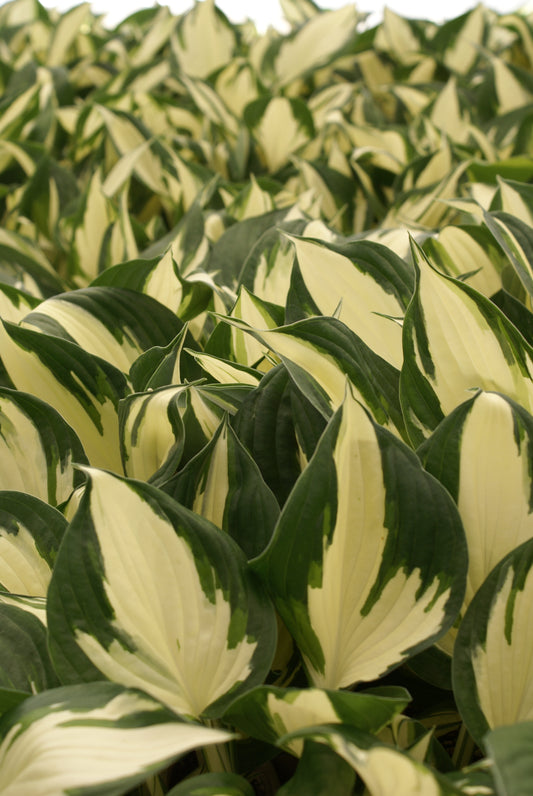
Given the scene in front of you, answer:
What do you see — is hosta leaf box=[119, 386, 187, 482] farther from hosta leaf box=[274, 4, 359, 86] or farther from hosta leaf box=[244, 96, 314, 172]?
hosta leaf box=[274, 4, 359, 86]

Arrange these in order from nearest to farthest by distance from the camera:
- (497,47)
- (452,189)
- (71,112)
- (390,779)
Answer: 1. (390,779)
2. (452,189)
3. (71,112)
4. (497,47)

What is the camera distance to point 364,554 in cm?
49

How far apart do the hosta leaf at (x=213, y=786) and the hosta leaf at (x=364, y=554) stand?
8 cm

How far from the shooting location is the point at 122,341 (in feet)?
2.63

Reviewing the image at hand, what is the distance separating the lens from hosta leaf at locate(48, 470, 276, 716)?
0.47 meters

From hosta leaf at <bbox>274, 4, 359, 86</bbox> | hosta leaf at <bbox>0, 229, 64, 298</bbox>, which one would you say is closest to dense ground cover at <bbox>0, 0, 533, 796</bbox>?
hosta leaf at <bbox>0, 229, 64, 298</bbox>

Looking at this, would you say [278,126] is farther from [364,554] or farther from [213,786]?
[213,786]

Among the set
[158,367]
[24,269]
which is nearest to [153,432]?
[158,367]

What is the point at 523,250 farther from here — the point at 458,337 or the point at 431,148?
the point at 431,148

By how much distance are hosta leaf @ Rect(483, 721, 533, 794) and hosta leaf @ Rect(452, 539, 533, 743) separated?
79 mm

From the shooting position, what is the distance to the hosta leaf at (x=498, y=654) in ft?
1.57

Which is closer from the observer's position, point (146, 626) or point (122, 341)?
point (146, 626)

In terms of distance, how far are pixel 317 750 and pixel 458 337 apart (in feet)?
0.98

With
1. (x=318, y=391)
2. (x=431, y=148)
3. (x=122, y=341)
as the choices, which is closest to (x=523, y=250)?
(x=318, y=391)
